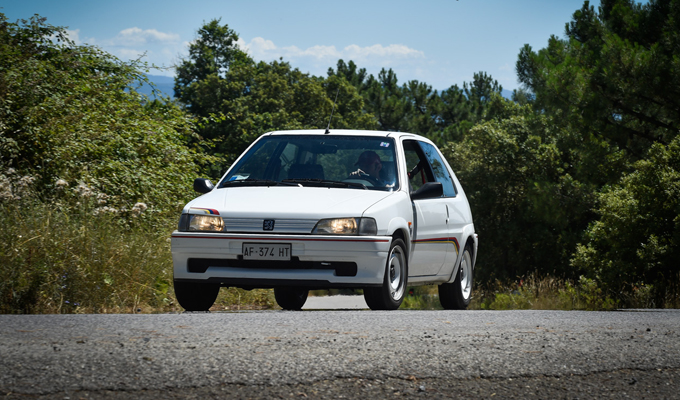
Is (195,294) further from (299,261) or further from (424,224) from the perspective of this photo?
(424,224)

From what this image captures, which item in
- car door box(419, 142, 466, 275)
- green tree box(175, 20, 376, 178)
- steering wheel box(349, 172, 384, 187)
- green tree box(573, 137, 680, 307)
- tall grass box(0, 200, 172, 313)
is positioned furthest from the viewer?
green tree box(175, 20, 376, 178)

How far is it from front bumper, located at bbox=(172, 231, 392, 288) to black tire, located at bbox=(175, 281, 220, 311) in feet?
1.20

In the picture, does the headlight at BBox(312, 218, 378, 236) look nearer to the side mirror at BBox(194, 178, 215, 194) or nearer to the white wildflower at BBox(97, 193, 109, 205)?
the side mirror at BBox(194, 178, 215, 194)

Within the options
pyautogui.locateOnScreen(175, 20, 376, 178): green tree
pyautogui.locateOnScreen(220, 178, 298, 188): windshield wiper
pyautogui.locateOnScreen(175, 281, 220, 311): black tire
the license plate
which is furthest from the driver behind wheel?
Answer: pyautogui.locateOnScreen(175, 20, 376, 178): green tree

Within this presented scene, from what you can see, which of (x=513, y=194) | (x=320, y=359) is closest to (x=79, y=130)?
(x=320, y=359)

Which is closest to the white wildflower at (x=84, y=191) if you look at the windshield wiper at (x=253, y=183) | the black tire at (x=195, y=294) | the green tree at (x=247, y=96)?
the windshield wiper at (x=253, y=183)

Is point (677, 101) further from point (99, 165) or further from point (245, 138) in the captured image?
point (245, 138)

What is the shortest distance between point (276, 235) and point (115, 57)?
33.1 feet

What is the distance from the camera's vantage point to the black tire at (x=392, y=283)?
6.98m

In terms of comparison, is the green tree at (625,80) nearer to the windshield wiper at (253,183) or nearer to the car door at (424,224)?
the car door at (424,224)

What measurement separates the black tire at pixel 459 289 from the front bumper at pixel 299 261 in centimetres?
A: 230

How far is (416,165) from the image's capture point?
8.76m

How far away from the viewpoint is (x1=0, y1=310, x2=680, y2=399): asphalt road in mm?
3645

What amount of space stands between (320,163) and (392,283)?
1534 millimetres
